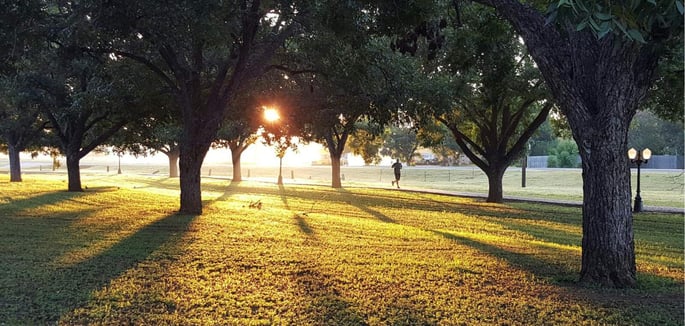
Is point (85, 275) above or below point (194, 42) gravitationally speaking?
below

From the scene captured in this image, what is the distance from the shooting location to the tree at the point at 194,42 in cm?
816

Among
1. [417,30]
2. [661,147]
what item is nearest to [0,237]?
[417,30]

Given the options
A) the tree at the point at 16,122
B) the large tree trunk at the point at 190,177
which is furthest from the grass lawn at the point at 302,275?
the tree at the point at 16,122

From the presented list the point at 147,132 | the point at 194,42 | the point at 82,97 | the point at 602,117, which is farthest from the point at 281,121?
the point at 602,117

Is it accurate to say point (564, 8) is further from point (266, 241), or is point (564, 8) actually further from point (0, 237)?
point (0, 237)

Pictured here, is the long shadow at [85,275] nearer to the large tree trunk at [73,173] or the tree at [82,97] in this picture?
the tree at [82,97]

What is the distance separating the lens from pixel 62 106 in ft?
64.8

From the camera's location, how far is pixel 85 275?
231 inches

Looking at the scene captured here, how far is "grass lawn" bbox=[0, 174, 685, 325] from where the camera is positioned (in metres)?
4.48

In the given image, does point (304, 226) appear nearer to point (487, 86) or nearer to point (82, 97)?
point (487, 86)

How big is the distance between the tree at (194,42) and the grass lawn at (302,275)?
6.96 ft

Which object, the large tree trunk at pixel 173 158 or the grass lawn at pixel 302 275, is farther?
the large tree trunk at pixel 173 158

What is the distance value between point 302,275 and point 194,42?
636 centimetres

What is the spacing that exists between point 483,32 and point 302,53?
5.82m
